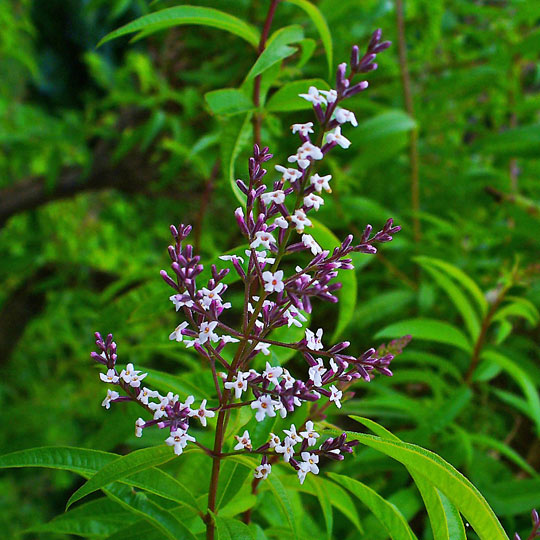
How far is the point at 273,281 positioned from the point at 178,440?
0.31 feet

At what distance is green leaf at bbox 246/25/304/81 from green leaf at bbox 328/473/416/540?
279mm

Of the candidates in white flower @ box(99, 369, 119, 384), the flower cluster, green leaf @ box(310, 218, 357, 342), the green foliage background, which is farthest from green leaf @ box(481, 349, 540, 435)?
white flower @ box(99, 369, 119, 384)

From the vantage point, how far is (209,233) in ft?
4.12

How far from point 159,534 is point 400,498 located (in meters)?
0.30

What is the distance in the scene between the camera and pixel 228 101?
1.49ft

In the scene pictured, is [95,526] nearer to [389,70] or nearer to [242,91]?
[242,91]

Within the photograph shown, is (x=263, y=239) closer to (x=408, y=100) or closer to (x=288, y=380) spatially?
(x=288, y=380)

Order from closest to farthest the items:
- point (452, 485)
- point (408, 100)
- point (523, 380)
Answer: point (452, 485) < point (523, 380) < point (408, 100)

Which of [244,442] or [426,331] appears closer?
[244,442]

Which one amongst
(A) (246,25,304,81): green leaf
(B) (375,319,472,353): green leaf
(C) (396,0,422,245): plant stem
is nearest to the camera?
(A) (246,25,304,81): green leaf

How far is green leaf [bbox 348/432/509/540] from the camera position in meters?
0.26

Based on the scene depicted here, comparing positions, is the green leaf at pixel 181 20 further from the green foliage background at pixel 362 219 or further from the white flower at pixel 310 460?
the white flower at pixel 310 460

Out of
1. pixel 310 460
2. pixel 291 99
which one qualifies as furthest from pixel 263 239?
pixel 291 99

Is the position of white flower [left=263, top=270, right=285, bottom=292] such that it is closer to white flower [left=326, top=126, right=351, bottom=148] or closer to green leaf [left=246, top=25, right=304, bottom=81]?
white flower [left=326, top=126, right=351, bottom=148]
